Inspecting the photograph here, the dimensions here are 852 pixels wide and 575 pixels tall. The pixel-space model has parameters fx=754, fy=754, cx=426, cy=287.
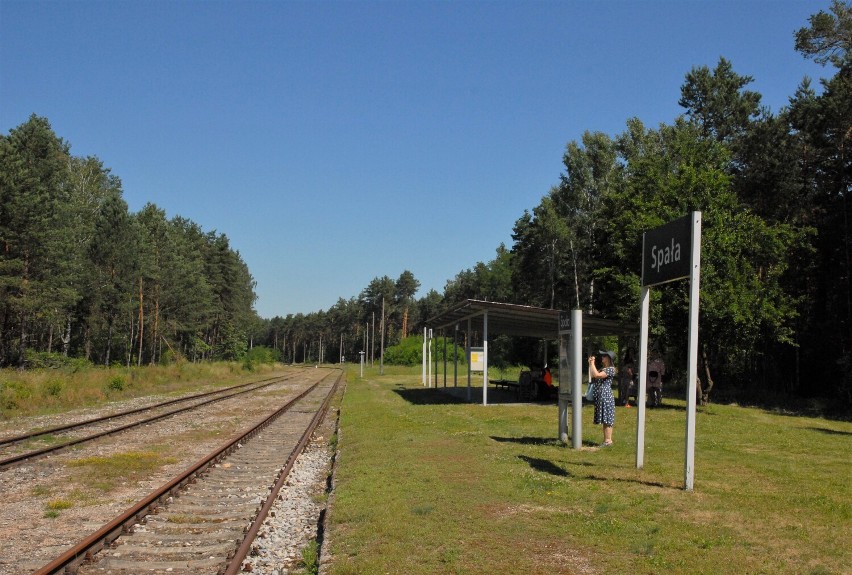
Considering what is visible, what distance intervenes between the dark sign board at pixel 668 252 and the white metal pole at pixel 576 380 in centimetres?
247

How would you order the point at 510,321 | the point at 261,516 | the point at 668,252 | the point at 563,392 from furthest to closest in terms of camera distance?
the point at 510,321 < the point at 563,392 < the point at 668,252 < the point at 261,516

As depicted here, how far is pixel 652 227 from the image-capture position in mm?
23391

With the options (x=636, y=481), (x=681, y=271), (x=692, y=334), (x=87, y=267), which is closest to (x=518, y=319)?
(x=636, y=481)

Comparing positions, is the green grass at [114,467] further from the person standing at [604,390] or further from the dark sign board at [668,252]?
the dark sign board at [668,252]

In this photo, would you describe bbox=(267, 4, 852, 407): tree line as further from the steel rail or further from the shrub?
the shrub

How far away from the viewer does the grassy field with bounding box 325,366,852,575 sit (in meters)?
5.99

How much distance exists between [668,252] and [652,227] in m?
14.7

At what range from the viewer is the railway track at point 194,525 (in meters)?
6.20

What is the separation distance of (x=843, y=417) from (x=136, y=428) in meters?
21.5

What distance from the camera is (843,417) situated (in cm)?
2458

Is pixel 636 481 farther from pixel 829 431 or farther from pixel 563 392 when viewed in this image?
pixel 829 431

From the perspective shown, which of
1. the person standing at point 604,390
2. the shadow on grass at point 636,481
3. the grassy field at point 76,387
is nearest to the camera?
the shadow on grass at point 636,481

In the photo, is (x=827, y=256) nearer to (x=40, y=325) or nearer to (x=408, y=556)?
(x=408, y=556)

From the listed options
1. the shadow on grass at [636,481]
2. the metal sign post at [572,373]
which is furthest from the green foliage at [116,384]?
the shadow on grass at [636,481]
